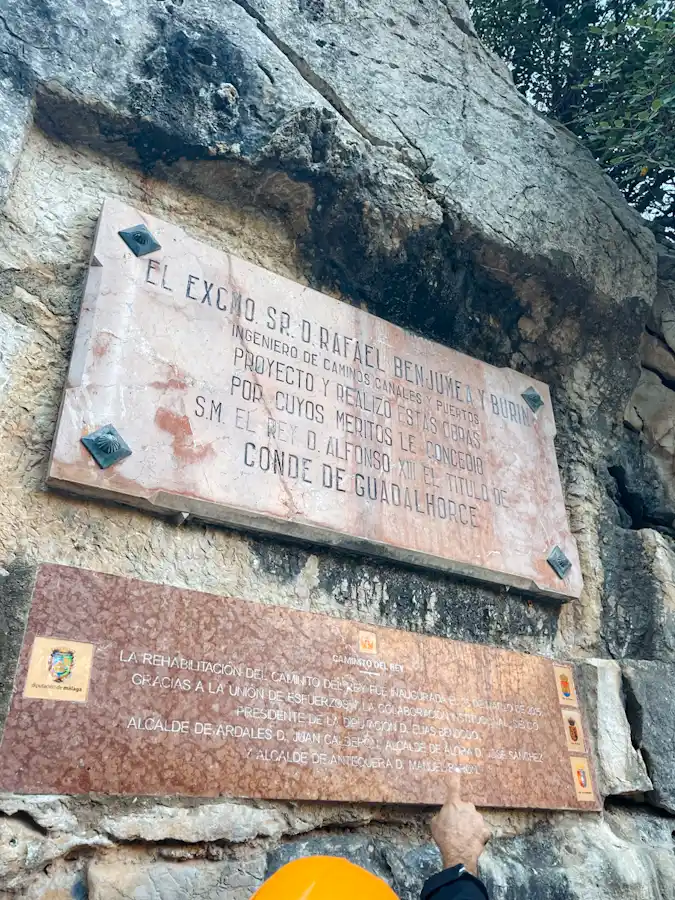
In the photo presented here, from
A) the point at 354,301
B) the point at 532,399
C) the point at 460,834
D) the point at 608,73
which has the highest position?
the point at 608,73

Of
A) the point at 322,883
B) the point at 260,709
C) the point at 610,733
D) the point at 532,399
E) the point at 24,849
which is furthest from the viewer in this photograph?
the point at 532,399

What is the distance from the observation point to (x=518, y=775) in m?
2.63

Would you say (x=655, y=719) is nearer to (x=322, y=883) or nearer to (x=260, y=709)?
(x=260, y=709)

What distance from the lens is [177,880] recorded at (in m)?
1.98

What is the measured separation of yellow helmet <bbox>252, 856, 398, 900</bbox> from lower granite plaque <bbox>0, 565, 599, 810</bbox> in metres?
0.54

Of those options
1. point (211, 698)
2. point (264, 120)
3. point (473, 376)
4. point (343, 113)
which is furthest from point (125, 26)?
point (211, 698)

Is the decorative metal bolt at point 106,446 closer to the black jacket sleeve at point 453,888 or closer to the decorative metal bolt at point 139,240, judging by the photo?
the decorative metal bolt at point 139,240

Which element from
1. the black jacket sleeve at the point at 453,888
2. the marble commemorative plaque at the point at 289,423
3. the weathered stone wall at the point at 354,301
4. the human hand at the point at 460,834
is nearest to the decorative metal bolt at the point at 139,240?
the marble commemorative plaque at the point at 289,423

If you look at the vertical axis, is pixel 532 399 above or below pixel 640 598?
above

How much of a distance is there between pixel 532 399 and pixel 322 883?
250cm

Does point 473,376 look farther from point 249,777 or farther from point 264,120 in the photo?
point 249,777

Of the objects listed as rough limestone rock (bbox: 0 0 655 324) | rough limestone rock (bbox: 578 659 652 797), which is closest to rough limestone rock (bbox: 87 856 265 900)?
rough limestone rock (bbox: 578 659 652 797)

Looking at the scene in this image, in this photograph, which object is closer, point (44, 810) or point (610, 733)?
point (44, 810)

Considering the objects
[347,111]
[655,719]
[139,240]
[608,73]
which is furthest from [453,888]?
[608,73]
